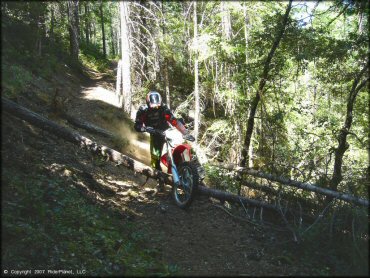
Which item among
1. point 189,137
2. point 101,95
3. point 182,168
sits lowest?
point 182,168

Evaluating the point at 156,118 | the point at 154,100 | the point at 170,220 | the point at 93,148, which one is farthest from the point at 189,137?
the point at 93,148

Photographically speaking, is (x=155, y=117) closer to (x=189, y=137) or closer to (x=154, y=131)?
(x=154, y=131)

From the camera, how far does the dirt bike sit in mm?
7871

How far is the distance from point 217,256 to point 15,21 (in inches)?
226

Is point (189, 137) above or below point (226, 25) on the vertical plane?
below

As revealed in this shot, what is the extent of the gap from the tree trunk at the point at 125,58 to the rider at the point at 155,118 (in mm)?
9603

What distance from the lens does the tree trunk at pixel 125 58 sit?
1759 cm

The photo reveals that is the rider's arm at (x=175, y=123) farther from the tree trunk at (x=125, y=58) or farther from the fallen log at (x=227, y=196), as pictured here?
the tree trunk at (x=125, y=58)

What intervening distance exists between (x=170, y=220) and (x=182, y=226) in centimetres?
37

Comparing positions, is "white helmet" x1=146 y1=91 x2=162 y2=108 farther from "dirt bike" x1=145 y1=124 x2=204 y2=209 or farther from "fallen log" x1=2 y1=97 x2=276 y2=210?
"fallen log" x1=2 y1=97 x2=276 y2=210

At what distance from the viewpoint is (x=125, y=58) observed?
60.4 ft

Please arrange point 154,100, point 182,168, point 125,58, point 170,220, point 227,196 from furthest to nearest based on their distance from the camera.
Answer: point 125,58, point 154,100, point 182,168, point 227,196, point 170,220

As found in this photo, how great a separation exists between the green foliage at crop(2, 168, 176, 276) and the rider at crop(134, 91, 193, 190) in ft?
9.52

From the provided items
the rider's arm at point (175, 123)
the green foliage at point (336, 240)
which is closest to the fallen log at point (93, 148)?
the rider's arm at point (175, 123)
